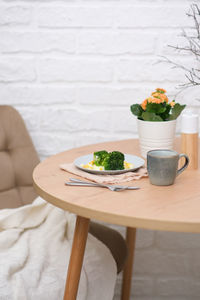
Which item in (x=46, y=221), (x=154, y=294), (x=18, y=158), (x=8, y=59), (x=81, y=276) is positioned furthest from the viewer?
(x=154, y=294)

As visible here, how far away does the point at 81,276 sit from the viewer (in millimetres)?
1151

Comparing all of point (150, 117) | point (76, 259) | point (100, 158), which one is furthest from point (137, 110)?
point (76, 259)

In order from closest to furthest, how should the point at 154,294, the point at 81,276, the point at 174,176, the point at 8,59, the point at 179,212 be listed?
the point at 179,212
the point at 174,176
the point at 81,276
the point at 8,59
the point at 154,294

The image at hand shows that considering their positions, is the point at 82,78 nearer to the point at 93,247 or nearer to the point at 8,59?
the point at 8,59

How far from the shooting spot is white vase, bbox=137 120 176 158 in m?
1.23

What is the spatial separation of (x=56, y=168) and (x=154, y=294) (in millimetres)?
965

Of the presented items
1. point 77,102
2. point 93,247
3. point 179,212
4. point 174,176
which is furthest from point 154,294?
point 179,212

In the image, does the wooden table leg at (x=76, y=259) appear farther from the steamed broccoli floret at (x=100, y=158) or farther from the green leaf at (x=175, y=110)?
the green leaf at (x=175, y=110)

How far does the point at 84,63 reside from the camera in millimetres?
1690

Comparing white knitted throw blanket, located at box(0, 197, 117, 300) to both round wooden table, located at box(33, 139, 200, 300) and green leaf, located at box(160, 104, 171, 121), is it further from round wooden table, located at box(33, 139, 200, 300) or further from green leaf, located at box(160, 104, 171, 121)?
green leaf, located at box(160, 104, 171, 121)

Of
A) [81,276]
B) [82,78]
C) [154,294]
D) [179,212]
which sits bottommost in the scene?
[154,294]

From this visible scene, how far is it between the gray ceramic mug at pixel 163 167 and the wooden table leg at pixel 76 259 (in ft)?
0.66

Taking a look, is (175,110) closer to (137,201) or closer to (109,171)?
(109,171)

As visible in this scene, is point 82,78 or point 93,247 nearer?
point 93,247
